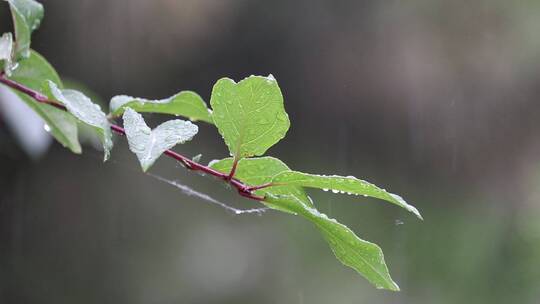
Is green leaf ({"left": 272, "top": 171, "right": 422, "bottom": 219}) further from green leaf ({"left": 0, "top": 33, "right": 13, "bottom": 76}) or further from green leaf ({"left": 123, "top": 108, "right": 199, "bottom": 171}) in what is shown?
green leaf ({"left": 0, "top": 33, "right": 13, "bottom": 76})

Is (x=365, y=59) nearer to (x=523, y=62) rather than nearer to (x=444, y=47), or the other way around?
(x=444, y=47)

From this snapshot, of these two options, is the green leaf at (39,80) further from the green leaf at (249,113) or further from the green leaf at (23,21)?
the green leaf at (249,113)

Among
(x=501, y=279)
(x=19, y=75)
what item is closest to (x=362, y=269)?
(x=19, y=75)

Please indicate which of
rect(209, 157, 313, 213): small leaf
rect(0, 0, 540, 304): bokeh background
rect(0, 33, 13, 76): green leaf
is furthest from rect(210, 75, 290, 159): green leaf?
rect(0, 0, 540, 304): bokeh background

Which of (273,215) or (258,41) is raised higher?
(258,41)

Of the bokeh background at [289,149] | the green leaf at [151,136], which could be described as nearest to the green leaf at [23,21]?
the green leaf at [151,136]

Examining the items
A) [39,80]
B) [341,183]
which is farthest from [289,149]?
[341,183]
